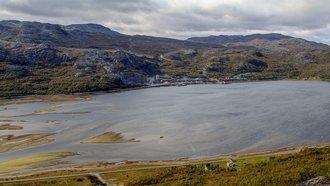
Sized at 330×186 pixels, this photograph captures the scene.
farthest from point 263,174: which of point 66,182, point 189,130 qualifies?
point 189,130

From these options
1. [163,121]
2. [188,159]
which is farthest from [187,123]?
[188,159]

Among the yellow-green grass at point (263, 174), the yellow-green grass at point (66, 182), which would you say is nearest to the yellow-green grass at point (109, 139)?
the yellow-green grass at point (66, 182)

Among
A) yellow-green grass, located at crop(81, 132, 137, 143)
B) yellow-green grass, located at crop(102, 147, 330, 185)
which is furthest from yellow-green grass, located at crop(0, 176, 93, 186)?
yellow-green grass, located at crop(81, 132, 137, 143)

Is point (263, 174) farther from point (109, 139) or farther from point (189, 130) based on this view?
point (189, 130)

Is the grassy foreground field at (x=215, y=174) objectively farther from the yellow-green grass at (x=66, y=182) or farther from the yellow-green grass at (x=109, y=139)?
the yellow-green grass at (x=109, y=139)

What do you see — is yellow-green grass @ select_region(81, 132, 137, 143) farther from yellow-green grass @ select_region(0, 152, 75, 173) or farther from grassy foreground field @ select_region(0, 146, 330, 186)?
grassy foreground field @ select_region(0, 146, 330, 186)
